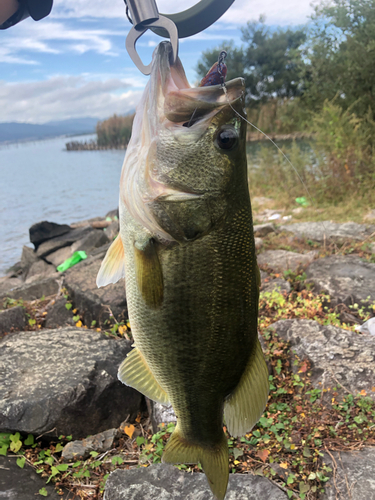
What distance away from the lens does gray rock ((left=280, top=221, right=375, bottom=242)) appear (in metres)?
7.28

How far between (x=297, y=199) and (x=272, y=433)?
30.0ft

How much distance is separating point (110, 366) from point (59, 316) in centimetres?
169

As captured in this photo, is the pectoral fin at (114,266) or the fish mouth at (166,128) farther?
the pectoral fin at (114,266)

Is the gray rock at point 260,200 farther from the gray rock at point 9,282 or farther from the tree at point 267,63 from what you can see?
the tree at point 267,63

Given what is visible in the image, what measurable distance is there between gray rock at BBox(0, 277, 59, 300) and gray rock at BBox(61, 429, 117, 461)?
12.3ft

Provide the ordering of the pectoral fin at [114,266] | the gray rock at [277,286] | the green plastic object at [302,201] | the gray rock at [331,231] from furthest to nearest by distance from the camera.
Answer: the green plastic object at [302,201]
the gray rock at [331,231]
the gray rock at [277,286]
the pectoral fin at [114,266]

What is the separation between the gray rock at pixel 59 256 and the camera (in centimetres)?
1084

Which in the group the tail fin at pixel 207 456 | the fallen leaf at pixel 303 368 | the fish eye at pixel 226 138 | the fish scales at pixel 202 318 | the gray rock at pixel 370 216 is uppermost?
the fish eye at pixel 226 138

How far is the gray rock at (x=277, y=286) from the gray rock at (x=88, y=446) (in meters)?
2.73

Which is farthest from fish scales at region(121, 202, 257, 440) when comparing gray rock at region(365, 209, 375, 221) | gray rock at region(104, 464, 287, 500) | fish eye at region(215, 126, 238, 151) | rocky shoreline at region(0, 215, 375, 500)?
gray rock at region(365, 209, 375, 221)

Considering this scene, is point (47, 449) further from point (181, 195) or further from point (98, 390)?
point (181, 195)

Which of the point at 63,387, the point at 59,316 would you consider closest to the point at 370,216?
the point at 59,316

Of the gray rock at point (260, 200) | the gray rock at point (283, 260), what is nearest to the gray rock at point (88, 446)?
the gray rock at point (283, 260)

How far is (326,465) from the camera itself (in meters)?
2.59
